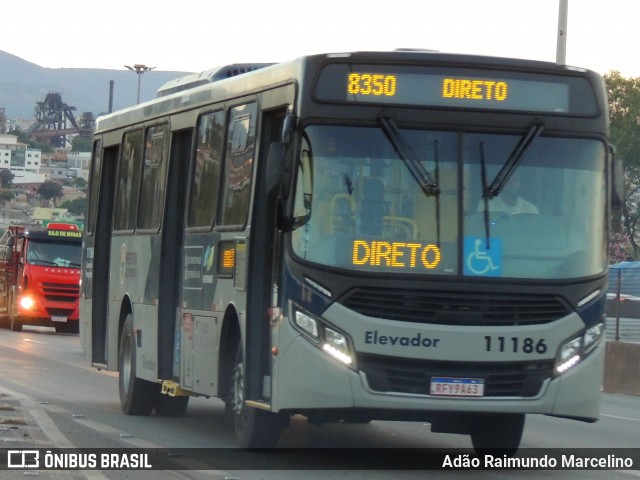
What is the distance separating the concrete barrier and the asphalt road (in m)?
1.85

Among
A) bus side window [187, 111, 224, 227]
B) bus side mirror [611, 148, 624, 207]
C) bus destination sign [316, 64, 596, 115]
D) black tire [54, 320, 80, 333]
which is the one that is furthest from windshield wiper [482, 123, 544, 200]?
black tire [54, 320, 80, 333]

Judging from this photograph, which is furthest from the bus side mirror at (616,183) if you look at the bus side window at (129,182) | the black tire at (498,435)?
the bus side window at (129,182)

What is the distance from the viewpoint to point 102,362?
1784 cm

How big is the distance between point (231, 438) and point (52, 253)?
2788 cm

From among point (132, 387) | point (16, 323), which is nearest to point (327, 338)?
point (132, 387)

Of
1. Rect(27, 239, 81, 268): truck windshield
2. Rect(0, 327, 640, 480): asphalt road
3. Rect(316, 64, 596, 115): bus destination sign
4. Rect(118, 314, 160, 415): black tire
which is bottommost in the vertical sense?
Rect(0, 327, 640, 480): asphalt road

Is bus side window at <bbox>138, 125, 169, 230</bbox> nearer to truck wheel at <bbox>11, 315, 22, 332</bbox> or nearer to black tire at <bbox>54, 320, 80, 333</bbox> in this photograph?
truck wheel at <bbox>11, 315, 22, 332</bbox>

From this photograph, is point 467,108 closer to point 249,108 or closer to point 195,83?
point 249,108

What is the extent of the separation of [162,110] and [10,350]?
15.2m

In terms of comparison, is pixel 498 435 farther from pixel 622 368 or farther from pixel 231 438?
pixel 622 368

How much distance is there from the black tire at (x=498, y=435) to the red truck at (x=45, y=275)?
28.7 meters

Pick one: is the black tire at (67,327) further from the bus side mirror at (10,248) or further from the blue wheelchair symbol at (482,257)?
the blue wheelchair symbol at (482,257)

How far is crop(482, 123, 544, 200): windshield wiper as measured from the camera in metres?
11.2

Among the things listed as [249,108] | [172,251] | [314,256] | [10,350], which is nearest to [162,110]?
[172,251]
